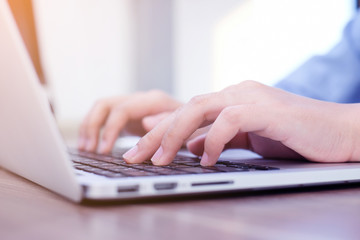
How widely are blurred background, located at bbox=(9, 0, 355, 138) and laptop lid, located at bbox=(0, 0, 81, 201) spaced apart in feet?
6.40

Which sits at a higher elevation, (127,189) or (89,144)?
(127,189)

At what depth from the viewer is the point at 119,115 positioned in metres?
0.93

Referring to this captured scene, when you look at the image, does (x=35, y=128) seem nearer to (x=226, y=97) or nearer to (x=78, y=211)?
(x=78, y=211)

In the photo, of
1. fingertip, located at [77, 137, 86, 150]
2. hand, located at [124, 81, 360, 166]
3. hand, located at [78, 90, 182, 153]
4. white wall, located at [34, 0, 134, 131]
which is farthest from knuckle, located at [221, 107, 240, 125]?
white wall, located at [34, 0, 134, 131]

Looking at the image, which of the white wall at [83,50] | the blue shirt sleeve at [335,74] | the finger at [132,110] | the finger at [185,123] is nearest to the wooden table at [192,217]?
the finger at [185,123]

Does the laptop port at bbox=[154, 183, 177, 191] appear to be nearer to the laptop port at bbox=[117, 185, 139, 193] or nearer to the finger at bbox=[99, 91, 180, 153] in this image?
the laptop port at bbox=[117, 185, 139, 193]

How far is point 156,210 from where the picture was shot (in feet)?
1.17

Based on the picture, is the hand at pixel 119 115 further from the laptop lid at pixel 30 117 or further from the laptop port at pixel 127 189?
the laptop port at pixel 127 189

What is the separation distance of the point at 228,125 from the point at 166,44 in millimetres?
2262

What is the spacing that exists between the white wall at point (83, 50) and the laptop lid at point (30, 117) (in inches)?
73.9

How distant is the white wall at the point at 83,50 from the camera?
7.84ft

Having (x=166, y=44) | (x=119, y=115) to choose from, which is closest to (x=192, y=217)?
(x=119, y=115)

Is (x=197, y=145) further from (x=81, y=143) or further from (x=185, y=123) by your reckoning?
(x=81, y=143)

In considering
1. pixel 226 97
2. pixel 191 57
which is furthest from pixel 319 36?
pixel 226 97
